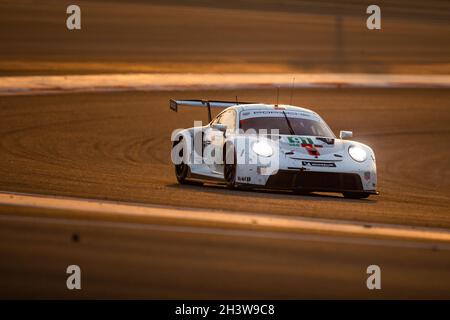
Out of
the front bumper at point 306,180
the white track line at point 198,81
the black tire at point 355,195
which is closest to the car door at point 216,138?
the front bumper at point 306,180

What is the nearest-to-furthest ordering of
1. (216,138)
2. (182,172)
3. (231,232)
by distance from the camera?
(231,232) < (216,138) < (182,172)

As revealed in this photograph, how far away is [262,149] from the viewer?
47.3ft

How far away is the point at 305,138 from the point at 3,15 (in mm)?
20246

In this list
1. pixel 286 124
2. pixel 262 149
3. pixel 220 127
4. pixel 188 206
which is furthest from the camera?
pixel 286 124

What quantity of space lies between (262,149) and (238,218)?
3.02 meters

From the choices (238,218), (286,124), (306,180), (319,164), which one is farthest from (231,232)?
(286,124)

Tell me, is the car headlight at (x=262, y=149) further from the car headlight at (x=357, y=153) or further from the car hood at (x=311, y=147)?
the car headlight at (x=357, y=153)

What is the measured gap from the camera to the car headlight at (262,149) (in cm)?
1437

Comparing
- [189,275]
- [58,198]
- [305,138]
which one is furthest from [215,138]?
[189,275]

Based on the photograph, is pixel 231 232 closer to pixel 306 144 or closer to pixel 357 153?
pixel 306 144

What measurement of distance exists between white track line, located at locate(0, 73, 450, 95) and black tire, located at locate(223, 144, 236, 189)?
10551 mm

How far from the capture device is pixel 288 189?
47.1ft

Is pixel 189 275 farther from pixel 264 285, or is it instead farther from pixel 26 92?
pixel 26 92

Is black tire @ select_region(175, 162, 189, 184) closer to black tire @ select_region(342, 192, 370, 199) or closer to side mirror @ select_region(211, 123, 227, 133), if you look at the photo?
side mirror @ select_region(211, 123, 227, 133)
